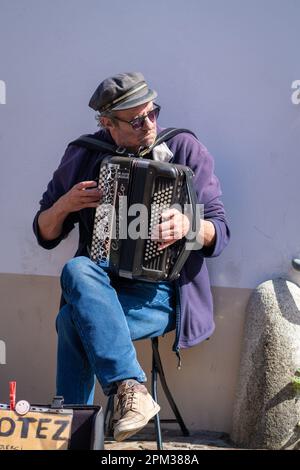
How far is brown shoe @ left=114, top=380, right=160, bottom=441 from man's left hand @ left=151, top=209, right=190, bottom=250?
23.7 inches

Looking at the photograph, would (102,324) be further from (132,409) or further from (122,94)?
(122,94)

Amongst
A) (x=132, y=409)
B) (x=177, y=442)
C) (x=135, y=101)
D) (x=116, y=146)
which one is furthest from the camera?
(x=177, y=442)

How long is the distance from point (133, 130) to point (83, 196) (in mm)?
349

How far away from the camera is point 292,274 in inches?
158

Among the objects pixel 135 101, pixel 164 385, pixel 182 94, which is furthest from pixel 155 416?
pixel 182 94

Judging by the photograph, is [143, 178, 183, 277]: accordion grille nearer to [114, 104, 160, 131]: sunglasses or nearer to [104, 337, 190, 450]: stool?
[114, 104, 160, 131]: sunglasses

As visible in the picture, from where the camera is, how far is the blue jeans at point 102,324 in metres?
3.34

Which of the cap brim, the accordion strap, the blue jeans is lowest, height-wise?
the blue jeans

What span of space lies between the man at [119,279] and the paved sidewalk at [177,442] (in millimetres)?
401

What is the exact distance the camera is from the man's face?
3725 millimetres

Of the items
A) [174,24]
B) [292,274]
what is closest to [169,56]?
[174,24]

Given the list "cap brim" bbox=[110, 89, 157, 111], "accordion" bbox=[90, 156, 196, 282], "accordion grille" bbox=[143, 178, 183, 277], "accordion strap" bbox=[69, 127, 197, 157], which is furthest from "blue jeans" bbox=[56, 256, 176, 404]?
"cap brim" bbox=[110, 89, 157, 111]

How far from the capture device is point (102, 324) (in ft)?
11.1

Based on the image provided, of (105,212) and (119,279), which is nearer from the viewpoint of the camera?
(105,212)
